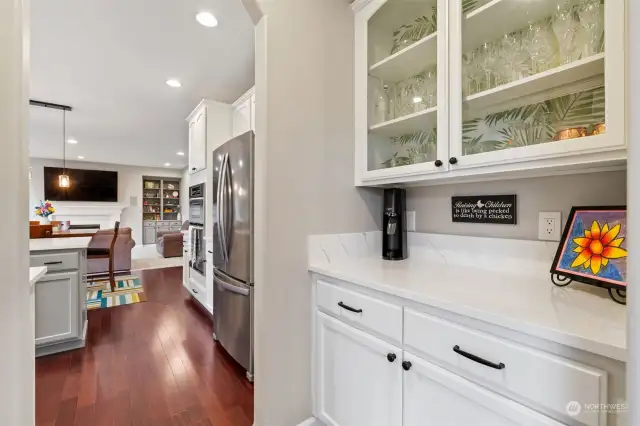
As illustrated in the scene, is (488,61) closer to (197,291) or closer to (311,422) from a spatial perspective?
(311,422)

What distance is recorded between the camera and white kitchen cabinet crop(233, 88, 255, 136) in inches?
121

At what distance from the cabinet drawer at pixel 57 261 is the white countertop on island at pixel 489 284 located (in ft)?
7.21

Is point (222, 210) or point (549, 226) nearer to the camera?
point (549, 226)

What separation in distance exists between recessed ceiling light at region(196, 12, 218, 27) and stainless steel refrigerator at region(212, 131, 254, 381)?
847mm

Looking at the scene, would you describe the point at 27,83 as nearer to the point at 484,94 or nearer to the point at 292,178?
the point at 292,178

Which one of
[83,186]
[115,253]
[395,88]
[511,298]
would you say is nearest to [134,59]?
[395,88]

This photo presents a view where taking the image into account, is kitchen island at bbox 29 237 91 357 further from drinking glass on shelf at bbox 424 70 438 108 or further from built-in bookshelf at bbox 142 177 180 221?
built-in bookshelf at bbox 142 177 180 221

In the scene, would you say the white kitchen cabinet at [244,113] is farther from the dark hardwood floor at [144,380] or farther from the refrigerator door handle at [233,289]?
the dark hardwood floor at [144,380]

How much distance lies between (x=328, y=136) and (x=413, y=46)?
59 centimetres

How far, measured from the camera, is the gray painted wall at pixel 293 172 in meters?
1.36

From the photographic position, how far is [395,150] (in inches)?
64.2

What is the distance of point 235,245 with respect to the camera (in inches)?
81.3

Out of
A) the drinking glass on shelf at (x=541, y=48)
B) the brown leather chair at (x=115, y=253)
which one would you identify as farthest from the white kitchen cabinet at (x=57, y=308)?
the drinking glass on shelf at (x=541, y=48)

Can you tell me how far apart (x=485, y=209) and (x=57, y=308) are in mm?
3148
